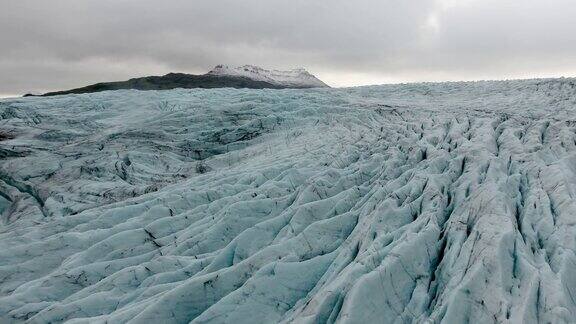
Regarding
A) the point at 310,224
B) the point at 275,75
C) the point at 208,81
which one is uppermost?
the point at 275,75

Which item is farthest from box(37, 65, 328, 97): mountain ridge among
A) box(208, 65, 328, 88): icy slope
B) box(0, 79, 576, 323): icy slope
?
box(0, 79, 576, 323): icy slope

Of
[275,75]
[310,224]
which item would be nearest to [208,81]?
[275,75]

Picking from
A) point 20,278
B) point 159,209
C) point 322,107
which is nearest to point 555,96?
point 322,107

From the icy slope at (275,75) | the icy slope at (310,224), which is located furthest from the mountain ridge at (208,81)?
the icy slope at (310,224)

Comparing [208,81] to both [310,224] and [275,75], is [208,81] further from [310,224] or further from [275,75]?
[310,224]

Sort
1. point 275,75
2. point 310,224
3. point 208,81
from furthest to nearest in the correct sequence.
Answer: point 275,75 → point 208,81 → point 310,224

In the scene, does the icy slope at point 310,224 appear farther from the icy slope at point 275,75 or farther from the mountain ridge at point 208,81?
the icy slope at point 275,75

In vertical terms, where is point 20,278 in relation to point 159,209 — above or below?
below

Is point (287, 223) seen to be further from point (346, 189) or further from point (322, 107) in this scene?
point (322, 107)
